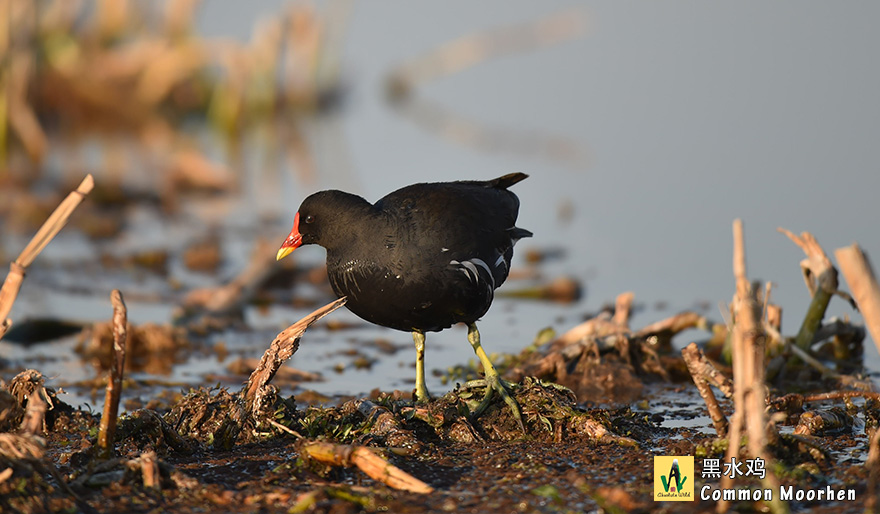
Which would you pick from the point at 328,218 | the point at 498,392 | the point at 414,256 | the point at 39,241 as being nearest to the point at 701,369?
the point at 498,392

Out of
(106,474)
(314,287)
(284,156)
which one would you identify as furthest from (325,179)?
(106,474)

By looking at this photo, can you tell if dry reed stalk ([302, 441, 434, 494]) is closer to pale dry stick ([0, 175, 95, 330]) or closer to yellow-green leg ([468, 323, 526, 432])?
yellow-green leg ([468, 323, 526, 432])

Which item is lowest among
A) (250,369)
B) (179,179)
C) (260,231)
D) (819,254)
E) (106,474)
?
(106,474)

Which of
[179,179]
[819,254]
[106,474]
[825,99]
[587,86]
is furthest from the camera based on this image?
[587,86]

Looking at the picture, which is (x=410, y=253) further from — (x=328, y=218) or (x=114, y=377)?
(x=114, y=377)

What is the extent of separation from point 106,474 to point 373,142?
397 inches

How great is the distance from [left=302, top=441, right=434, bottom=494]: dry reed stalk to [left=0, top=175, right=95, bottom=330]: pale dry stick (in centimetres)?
120

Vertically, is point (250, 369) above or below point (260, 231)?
below

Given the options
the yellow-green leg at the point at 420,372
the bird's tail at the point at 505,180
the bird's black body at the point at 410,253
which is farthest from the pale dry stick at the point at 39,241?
the bird's tail at the point at 505,180

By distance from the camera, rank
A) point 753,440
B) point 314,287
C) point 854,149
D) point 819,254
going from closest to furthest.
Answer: point 753,440 < point 819,254 < point 314,287 < point 854,149

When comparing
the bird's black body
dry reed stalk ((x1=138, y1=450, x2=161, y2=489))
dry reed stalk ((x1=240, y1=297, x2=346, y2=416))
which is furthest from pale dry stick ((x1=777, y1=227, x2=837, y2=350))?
dry reed stalk ((x1=138, y1=450, x2=161, y2=489))

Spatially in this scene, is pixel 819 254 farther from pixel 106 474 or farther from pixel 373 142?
pixel 373 142

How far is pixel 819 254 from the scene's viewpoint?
17.1 ft

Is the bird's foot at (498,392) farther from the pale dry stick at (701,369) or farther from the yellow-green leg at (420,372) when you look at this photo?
the pale dry stick at (701,369)
